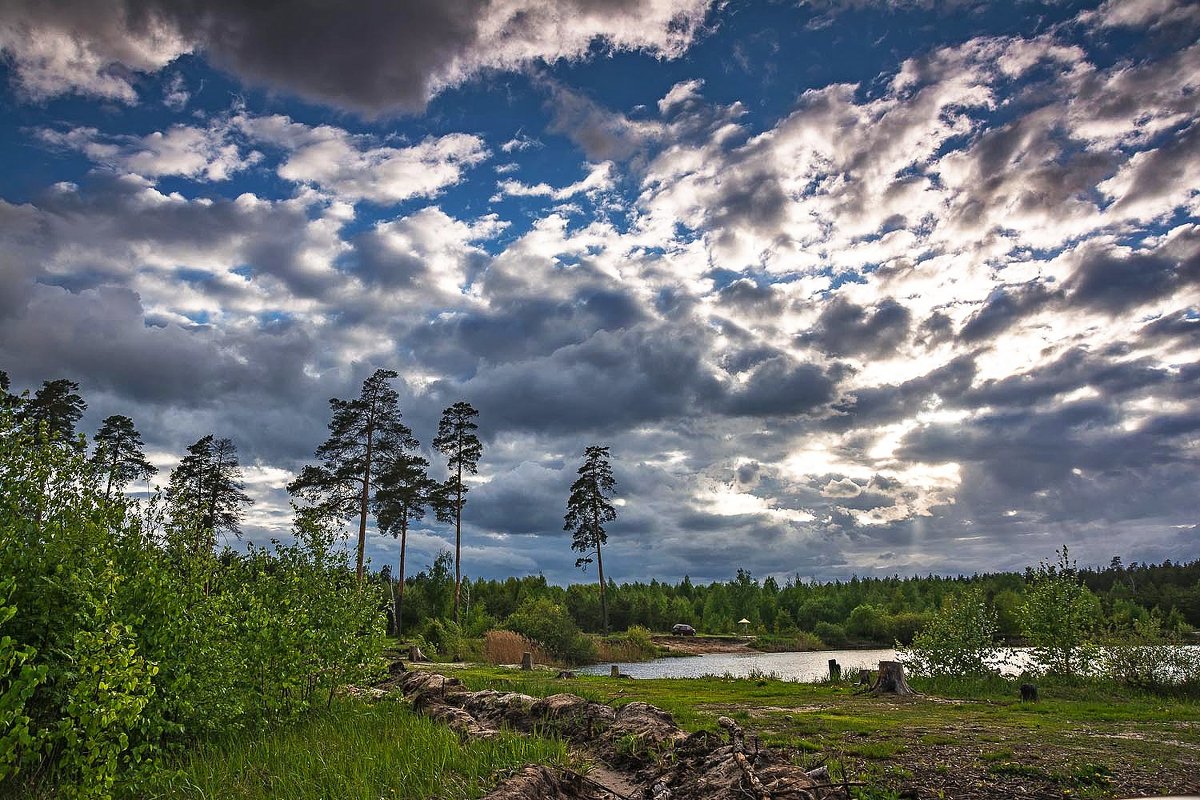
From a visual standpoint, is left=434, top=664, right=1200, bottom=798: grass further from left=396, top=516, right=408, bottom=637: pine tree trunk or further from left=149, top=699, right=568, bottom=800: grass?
left=396, top=516, right=408, bottom=637: pine tree trunk

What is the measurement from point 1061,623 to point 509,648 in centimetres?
2596

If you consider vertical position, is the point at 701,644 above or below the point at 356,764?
below

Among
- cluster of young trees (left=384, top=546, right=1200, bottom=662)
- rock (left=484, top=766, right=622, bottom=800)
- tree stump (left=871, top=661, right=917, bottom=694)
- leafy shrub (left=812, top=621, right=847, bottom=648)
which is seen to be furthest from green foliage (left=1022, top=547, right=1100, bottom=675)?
leafy shrub (left=812, top=621, right=847, bottom=648)

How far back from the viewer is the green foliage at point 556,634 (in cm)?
4088

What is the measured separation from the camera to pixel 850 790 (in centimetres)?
812

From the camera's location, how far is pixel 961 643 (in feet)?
77.9

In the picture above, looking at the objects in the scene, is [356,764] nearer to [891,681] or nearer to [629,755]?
[629,755]

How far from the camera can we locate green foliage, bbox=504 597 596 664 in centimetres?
4088

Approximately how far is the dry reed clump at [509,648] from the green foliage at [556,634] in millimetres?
949

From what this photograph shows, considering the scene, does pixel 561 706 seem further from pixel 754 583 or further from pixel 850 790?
pixel 754 583

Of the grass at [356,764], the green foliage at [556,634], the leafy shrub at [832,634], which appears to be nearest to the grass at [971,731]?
the grass at [356,764]

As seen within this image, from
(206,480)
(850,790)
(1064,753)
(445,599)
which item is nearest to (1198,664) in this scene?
(1064,753)

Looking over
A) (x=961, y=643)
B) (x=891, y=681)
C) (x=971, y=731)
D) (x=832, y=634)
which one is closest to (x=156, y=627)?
(x=971, y=731)

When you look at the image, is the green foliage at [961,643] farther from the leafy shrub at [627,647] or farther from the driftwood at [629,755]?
the leafy shrub at [627,647]
